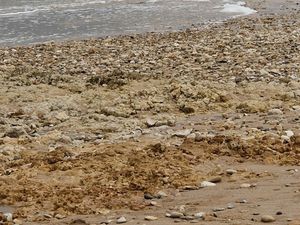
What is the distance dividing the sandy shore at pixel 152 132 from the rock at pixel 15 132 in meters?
0.02

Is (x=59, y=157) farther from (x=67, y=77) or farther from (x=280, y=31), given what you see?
(x=280, y=31)

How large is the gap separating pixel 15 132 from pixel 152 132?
2552 mm

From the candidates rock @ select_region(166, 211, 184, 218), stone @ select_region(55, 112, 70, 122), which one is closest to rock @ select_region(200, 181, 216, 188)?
rock @ select_region(166, 211, 184, 218)

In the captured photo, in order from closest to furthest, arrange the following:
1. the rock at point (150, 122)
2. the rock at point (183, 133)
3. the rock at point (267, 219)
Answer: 1. the rock at point (267, 219)
2. the rock at point (183, 133)
3. the rock at point (150, 122)

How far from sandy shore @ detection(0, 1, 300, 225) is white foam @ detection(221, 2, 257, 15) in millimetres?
11272

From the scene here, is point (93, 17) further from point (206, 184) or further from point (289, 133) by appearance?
point (206, 184)

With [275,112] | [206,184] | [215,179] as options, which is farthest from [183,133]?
[206,184]

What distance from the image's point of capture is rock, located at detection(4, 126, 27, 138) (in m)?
10.9

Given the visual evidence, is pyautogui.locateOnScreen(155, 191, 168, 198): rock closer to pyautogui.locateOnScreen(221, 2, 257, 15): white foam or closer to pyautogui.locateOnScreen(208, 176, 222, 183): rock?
pyautogui.locateOnScreen(208, 176, 222, 183): rock

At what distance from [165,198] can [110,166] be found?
1421mm

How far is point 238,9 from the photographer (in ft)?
101

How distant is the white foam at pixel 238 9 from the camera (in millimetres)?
29688

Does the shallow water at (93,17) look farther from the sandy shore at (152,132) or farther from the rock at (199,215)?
the rock at (199,215)

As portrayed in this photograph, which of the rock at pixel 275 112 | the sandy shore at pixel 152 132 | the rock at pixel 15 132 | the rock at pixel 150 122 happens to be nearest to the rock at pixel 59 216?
the sandy shore at pixel 152 132
